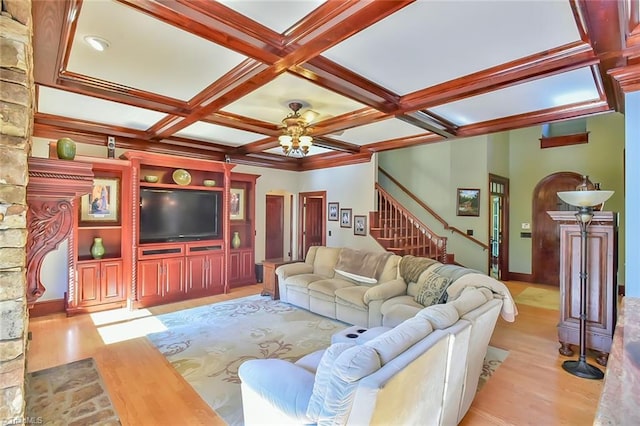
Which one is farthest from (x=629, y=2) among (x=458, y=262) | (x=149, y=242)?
(x=149, y=242)

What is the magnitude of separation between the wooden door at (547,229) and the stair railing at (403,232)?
2.74 meters

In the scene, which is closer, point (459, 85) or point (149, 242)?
point (459, 85)

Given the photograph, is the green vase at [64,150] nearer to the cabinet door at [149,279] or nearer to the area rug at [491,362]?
the cabinet door at [149,279]

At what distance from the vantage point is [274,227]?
25.6 ft

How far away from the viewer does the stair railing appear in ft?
19.0

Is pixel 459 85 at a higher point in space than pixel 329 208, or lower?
higher

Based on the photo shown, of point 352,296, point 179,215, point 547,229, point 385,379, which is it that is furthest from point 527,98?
point 179,215

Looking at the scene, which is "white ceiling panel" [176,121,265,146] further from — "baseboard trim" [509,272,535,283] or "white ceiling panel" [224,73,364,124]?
"baseboard trim" [509,272,535,283]

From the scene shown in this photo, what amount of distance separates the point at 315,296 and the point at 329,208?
288 centimetres

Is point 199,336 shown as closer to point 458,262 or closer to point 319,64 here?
point 319,64

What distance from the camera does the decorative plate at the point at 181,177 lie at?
18.2 ft

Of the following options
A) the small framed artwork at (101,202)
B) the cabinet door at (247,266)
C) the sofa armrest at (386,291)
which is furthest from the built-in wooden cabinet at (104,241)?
the sofa armrest at (386,291)

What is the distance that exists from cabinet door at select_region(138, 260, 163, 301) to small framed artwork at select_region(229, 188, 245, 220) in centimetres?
181

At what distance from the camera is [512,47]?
2373 millimetres
